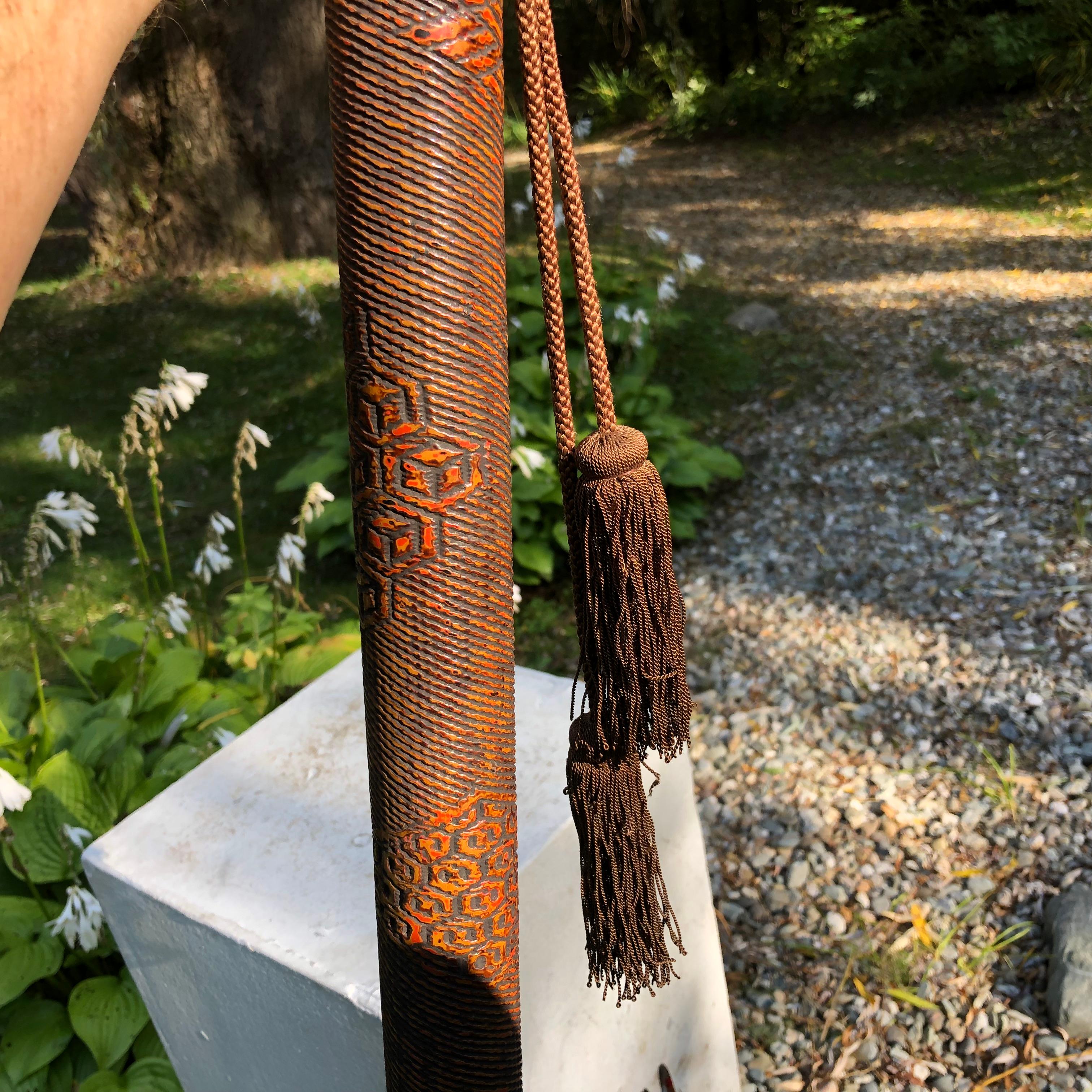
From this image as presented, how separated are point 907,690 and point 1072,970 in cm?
132

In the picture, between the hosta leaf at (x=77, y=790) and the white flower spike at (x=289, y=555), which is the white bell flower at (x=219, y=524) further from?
the hosta leaf at (x=77, y=790)

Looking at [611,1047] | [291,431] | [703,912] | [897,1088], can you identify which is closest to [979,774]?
[897,1088]

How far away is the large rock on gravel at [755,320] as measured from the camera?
272 inches

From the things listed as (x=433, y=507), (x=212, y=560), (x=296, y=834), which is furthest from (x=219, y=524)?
(x=433, y=507)

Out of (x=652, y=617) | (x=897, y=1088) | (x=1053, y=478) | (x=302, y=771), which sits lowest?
(x=897, y=1088)

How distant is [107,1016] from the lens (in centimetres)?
233

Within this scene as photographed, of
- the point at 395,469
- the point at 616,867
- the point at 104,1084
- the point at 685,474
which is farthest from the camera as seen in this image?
the point at 685,474

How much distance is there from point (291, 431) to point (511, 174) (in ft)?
16.4

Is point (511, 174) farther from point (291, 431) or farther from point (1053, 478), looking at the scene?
point (1053, 478)

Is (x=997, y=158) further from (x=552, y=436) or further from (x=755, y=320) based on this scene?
(x=552, y=436)

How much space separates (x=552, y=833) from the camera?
168 centimetres

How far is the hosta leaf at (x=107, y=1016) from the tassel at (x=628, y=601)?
180cm

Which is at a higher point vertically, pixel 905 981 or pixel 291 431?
pixel 291 431

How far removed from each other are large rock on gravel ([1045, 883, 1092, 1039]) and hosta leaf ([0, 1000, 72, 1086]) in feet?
7.94
